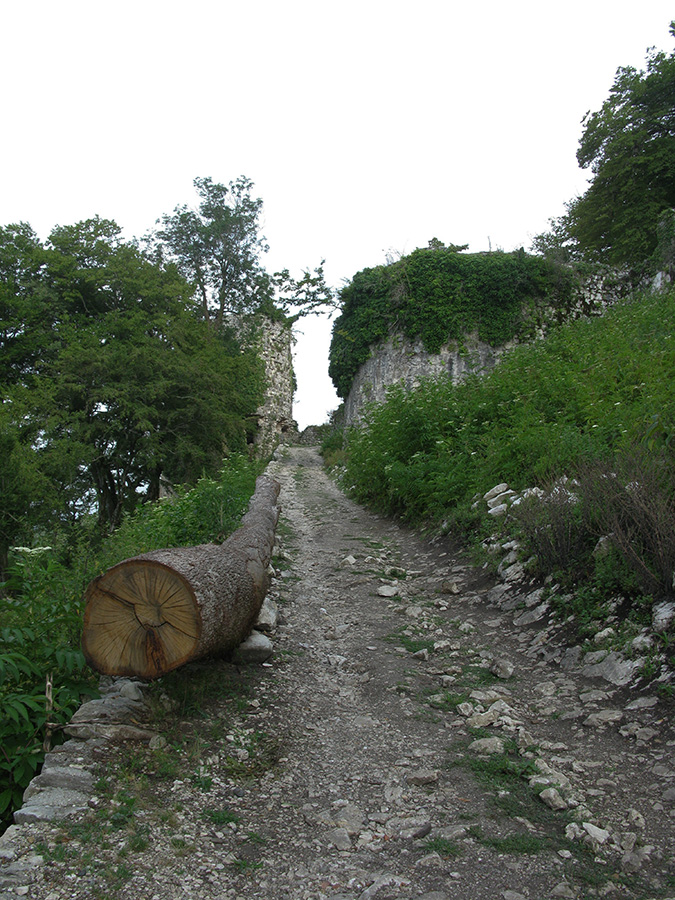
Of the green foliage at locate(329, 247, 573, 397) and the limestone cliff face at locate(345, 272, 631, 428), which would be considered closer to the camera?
the limestone cliff face at locate(345, 272, 631, 428)

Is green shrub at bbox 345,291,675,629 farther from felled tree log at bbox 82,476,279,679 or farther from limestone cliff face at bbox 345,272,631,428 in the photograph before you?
limestone cliff face at bbox 345,272,631,428

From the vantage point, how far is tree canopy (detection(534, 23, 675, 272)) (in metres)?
15.9

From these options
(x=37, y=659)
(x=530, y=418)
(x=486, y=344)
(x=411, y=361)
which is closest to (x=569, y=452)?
(x=530, y=418)

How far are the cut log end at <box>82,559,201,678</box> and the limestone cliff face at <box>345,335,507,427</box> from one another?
14.2m

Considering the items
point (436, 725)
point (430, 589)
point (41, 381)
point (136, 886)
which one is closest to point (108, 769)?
point (136, 886)

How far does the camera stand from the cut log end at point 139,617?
3076 mm

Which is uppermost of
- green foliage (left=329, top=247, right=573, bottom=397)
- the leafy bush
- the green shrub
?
green foliage (left=329, top=247, right=573, bottom=397)

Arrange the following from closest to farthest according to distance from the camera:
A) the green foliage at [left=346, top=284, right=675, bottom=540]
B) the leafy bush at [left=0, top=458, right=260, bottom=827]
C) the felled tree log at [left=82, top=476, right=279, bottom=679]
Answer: the leafy bush at [left=0, top=458, right=260, bottom=827] < the felled tree log at [left=82, top=476, right=279, bottom=679] < the green foliage at [left=346, top=284, right=675, bottom=540]

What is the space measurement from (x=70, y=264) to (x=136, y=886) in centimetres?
1881

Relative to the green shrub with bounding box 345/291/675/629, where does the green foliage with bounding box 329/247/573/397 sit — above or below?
above

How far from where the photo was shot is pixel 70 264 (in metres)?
17.3

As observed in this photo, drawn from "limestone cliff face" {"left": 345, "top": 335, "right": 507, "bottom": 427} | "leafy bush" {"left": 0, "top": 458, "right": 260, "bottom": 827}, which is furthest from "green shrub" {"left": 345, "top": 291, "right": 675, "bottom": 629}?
"limestone cliff face" {"left": 345, "top": 335, "right": 507, "bottom": 427}

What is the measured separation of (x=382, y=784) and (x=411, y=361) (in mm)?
16351

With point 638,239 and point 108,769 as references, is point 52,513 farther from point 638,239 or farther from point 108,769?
point 638,239
